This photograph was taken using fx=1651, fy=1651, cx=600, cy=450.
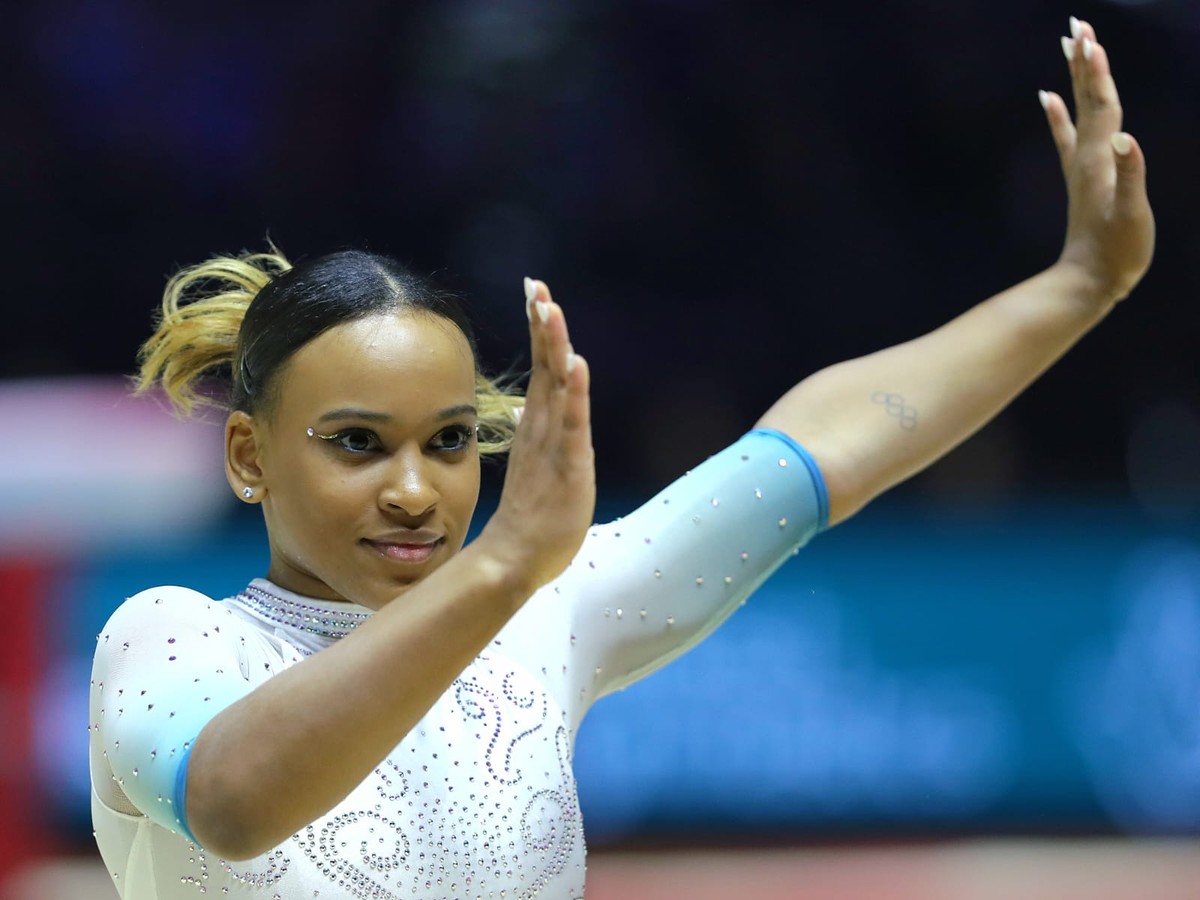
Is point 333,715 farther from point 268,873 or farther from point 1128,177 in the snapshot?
point 1128,177

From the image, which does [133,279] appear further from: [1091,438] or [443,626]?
[443,626]

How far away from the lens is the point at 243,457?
1558 millimetres

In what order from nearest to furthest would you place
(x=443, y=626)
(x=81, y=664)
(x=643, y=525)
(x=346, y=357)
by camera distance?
(x=443, y=626)
(x=346, y=357)
(x=643, y=525)
(x=81, y=664)

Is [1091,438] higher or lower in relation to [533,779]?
higher

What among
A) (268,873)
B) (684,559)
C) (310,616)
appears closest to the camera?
(268,873)

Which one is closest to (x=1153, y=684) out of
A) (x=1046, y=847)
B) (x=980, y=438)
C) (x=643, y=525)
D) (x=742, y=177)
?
(x=1046, y=847)

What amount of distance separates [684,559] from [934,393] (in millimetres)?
317

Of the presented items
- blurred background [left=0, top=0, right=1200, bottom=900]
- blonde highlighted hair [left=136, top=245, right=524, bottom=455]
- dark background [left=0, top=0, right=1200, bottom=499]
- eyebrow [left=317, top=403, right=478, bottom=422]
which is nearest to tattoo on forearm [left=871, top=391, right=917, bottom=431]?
blonde highlighted hair [left=136, top=245, right=524, bottom=455]

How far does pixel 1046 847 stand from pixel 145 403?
2.51 metres

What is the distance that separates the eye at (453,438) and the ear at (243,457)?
0.19 meters

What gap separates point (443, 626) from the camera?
45.7 inches

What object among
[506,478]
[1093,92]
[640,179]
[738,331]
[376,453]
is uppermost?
[640,179]

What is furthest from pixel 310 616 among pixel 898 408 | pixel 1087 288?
pixel 1087 288

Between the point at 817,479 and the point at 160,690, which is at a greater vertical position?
the point at 817,479
